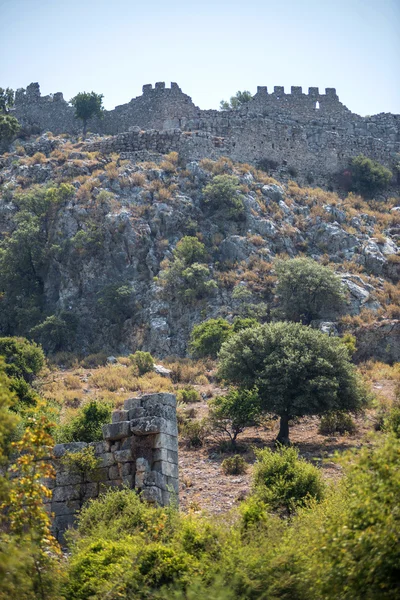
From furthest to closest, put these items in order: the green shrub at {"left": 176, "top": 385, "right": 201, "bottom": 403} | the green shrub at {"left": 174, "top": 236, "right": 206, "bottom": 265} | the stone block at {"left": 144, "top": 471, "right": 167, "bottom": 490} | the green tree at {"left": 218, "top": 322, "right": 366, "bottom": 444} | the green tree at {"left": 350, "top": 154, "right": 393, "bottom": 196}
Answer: the green tree at {"left": 350, "top": 154, "right": 393, "bottom": 196} → the green shrub at {"left": 174, "top": 236, "right": 206, "bottom": 265} → the green shrub at {"left": 176, "top": 385, "right": 201, "bottom": 403} → the green tree at {"left": 218, "top": 322, "right": 366, "bottom": 444} → the stone block at {"left": 144, "top": 471, "right": 167, "bottom": 490}

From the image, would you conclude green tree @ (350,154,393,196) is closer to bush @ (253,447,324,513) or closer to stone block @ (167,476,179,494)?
bush @ (253,447,324,513)

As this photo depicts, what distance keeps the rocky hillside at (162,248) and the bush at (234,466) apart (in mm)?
12805

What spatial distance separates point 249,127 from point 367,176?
6.65 m

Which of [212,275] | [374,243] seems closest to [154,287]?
[212,275]

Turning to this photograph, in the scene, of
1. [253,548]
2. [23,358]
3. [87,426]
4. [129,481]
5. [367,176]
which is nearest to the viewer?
[253,548]

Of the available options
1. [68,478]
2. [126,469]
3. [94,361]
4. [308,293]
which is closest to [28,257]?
[94,361]

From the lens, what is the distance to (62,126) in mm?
55469

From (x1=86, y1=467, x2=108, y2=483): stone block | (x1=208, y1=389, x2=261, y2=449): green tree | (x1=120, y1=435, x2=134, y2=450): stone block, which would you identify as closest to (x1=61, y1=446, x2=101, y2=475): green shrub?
(x1=86, y1=467, x2=108, y2=483): stone block

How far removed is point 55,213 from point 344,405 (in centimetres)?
1997

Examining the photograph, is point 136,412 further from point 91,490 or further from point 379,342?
point 379,342

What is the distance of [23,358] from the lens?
32.7 m

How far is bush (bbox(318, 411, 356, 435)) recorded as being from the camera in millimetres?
27312

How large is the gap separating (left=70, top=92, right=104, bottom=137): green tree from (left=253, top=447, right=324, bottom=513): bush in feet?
121

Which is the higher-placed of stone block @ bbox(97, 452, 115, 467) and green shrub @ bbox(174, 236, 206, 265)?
green shrub @ bbox(174, 236, 206, 265)
